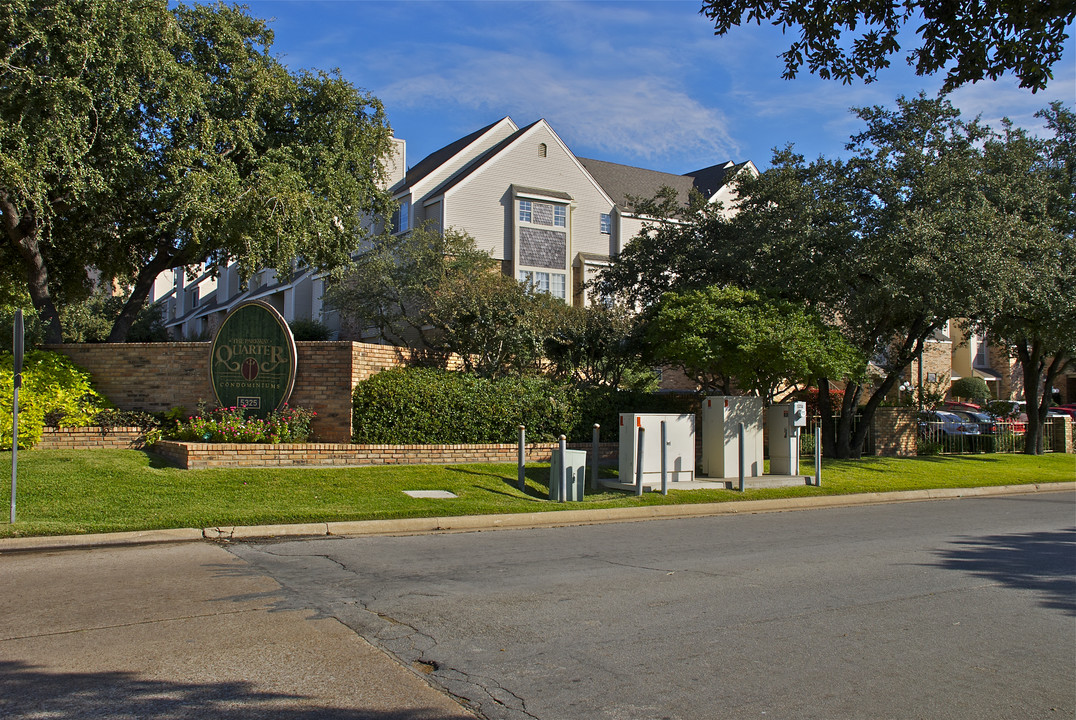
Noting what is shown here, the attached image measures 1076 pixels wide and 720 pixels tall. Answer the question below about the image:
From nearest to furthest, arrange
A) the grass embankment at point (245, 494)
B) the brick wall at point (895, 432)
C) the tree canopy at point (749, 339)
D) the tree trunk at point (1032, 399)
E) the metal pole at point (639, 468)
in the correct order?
1. the grass embankment at point (245, 494)
2. the metal pole at point (639, 468)
3. the tree canopy at point (749, 339)
4. the brick wall at point (895, 432)
5. the tree trunk at point (1032, 399)

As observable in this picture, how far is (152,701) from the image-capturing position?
4672mm

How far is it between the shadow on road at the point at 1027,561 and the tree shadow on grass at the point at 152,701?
6.48 metres

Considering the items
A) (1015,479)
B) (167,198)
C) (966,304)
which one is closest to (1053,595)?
(966,304)

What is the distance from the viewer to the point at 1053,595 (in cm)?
796

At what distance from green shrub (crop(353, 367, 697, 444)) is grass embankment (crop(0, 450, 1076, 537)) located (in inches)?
47.1

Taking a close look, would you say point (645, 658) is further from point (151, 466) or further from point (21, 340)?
point (151, 466)

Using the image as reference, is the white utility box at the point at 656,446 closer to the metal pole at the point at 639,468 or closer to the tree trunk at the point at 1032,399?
the metal pole at the point at 639,468

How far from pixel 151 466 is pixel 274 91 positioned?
27.3 ft

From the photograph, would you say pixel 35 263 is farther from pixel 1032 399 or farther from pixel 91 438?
pixel 1032 399

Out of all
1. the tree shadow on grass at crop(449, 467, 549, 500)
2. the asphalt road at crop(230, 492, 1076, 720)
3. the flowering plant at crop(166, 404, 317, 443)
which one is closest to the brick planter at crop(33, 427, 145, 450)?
the flowering plant at crop(166, 404, 317, 443)

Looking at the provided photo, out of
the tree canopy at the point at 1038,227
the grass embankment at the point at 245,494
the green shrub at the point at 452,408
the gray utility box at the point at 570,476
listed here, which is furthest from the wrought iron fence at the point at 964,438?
the gray utility box at the point at 570,476

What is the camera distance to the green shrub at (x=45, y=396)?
14.0 metres

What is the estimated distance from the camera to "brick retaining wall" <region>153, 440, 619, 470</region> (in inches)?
551

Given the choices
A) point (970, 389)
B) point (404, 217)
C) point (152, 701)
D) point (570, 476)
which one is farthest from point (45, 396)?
point (970, 389)
